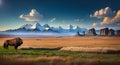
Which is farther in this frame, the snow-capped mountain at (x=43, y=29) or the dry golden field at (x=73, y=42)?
the snow-capped mountain at (x=43, y=29)

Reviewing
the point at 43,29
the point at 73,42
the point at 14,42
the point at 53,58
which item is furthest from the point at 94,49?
the point at 14,42

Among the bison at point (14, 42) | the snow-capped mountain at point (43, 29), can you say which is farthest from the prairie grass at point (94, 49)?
the bison at point (14, 42)

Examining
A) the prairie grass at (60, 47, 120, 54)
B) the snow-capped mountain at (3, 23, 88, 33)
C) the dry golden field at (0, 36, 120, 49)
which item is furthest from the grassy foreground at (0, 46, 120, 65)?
the snow-capped mountain at (3, 23, 88, 33)

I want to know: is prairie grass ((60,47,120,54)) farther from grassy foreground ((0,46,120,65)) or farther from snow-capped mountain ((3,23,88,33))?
snow-capped mountain ((3,23,88,33))

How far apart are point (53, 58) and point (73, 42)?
2.35 feet

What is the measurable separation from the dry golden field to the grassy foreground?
0.23 meters

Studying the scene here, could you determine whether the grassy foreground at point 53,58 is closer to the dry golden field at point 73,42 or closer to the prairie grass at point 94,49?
the prairie grass at point 94,49

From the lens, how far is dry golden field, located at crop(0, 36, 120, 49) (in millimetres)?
7027

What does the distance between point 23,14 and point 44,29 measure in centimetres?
64

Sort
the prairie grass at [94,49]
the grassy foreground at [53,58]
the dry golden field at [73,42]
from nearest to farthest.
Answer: the grassy foreground at [53,58] < the prairie grass at [94,49] < the dry golden field at [73,42]

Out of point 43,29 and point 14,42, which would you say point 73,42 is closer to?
point 43,29

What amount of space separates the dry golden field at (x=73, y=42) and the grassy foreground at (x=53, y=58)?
0.23 metres

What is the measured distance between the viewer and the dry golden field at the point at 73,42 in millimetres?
7027

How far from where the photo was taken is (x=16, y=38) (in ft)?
23.9
